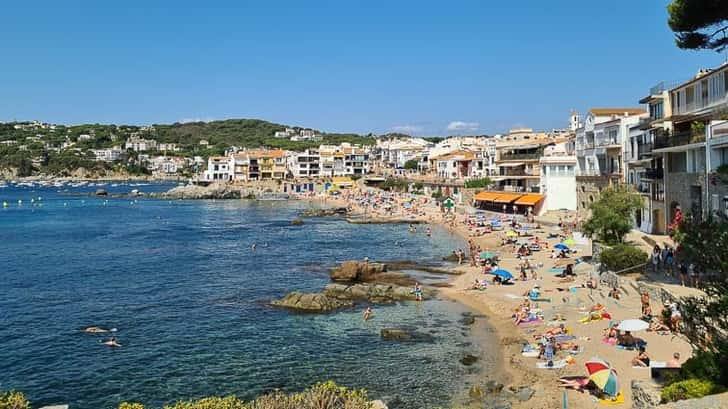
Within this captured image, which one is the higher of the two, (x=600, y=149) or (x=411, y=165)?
(x=411, y=165)

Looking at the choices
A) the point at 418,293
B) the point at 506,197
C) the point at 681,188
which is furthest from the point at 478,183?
the point at 418,293

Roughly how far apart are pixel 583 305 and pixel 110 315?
73.0 ft

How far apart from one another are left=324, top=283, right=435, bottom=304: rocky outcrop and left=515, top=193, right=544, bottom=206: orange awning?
3364cm

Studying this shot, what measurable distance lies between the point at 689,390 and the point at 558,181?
170 feet

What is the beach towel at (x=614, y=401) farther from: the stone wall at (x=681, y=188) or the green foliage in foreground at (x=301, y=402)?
the stone wall at (x=681, y=188)

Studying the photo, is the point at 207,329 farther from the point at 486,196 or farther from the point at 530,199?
the point at 486,196

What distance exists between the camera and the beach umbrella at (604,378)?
51.6 feet

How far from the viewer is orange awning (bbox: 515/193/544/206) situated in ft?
203

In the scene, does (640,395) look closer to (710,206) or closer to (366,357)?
(366,357)

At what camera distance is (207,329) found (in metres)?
25.8

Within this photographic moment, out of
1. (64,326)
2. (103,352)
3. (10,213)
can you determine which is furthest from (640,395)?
(10,213)

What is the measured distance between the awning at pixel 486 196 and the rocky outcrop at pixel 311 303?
44348mm

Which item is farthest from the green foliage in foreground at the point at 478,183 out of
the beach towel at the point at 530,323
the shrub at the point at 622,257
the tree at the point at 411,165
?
the beach towel at the point at 530,323

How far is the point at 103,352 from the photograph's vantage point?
74.8 ft
